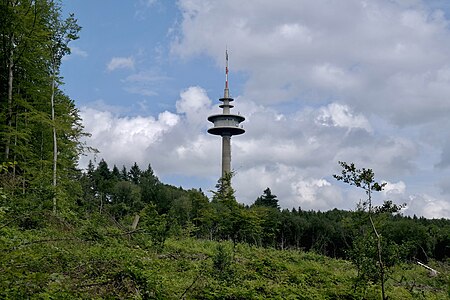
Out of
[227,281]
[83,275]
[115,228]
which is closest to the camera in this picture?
[83,275]

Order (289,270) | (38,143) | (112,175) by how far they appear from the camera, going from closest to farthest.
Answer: (289,270)
(38,143)
(112,175)

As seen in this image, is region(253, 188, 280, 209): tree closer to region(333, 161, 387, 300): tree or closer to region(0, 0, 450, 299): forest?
region(0, 0, 450, 299): forest

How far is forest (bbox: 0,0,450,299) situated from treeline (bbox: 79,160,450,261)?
10 cm

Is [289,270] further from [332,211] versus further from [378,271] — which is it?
[332,211]

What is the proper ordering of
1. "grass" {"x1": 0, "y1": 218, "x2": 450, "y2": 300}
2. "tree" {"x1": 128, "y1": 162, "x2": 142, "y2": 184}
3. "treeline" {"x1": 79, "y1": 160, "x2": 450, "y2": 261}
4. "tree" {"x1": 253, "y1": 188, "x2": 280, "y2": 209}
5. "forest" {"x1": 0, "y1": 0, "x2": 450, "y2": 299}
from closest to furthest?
"grass" {"x1": 0, "y1": 218, "x2": 450, "y2": 300}
"forest" {"x1": 0, "y1": 0, "x2": 450, "y2": 299}
"treeline" {"x1": 79, "y1": 160, "x2": 450, "y2": 261}
"tree" {"x1": 253, "y1": 188, "x2": 280, "y2": 209}
"tree" {"x1": 128, "y1": 162, "x2": 142, "y2": 184}

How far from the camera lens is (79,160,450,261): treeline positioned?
14438 millimetres

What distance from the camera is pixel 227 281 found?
10578mm

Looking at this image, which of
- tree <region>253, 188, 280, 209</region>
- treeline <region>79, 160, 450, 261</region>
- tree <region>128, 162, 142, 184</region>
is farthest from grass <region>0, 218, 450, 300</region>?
tree <region>128, 162, 142, 184</region>

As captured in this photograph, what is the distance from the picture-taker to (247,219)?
16.3 m

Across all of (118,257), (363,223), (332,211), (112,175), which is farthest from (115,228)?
(112,175)

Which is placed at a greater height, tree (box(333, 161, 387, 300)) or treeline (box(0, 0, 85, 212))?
treeline (box(0, 0, 85, 212))

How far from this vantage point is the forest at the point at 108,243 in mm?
7996

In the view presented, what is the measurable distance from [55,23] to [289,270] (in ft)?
51.3

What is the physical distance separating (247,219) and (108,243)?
5708 mm
